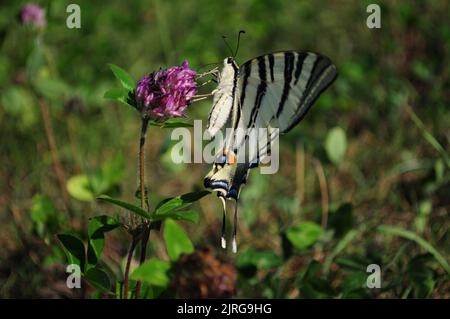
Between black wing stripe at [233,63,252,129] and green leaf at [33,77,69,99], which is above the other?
green leaf at [33,77,69,99]

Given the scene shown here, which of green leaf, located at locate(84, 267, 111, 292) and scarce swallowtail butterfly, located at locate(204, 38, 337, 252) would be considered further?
scarce swallowtail butterfly, located at locate(204, 38, 337, 252)

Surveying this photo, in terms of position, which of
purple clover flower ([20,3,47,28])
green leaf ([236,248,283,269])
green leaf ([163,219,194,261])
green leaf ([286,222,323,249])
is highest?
purple clover flower ([20,3,47,28])

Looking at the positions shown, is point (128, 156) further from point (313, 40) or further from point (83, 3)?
point (313, 40)

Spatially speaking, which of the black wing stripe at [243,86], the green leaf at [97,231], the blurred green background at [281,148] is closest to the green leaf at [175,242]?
the blurred green background at [281,148]

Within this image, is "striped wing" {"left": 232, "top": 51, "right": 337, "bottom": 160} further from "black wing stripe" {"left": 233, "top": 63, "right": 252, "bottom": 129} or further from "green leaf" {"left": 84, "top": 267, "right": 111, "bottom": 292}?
"green leaf" {"left": 84, "top": 267, "right": 111, "bottom": 292}

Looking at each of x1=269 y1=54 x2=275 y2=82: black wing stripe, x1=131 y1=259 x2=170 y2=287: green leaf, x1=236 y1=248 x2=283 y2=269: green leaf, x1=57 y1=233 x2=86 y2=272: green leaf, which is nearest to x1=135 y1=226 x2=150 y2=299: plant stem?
x1=131 y1=259 x2=170 y2=287: green leaf

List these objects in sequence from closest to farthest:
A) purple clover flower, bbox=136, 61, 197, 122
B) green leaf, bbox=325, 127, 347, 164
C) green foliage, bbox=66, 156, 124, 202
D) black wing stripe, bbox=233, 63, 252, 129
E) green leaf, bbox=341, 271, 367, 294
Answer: purple clover flower, bbox=136, 61, 197, 122, green leaf, bbox=341, 271, 367, 294, black wing stripe, bbox=233, 63, 252, 129, green foliage, bbox=66, 156, 124, 202, green leaf, bbox=325, 127, 347, 164

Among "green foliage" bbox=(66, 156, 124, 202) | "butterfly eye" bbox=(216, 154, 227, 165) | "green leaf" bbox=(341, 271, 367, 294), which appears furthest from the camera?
"green foliage" bbox=(66, 156, 124, 202)
